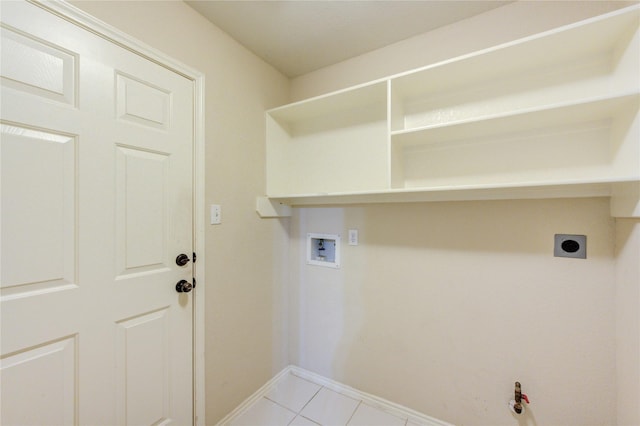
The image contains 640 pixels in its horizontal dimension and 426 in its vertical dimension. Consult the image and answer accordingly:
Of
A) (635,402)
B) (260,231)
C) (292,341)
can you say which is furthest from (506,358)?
(260,231)

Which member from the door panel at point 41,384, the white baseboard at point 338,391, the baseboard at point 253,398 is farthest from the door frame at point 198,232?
the door panel at point 41,384

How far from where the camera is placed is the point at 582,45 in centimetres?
114

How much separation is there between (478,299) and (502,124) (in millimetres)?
937

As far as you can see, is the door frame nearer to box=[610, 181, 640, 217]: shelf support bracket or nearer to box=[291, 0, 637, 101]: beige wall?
box=[291, 0, 637, 101]: beige wall

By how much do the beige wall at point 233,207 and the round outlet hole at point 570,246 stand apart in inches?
66.2

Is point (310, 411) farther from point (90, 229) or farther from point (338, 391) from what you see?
point (90, 229)

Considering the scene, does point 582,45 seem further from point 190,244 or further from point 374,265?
point 190,244

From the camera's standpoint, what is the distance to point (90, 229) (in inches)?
41.7

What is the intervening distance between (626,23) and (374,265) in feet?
5.10

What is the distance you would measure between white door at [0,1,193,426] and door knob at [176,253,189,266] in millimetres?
23

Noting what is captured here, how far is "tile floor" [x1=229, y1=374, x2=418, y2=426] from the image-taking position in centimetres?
163

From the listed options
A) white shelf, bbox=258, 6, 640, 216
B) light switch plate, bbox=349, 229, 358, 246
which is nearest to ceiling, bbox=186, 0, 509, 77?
white shelf, bbox=258, 6, 640, 216

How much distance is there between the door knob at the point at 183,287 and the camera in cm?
136

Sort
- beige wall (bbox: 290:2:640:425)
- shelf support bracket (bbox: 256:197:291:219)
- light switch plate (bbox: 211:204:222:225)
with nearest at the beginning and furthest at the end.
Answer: beige wall (bbox: 290:2:640:425) → light switch plate (bbox: 211:204:222:225) → shelf support bracket (bbox: 256:197:291:219)
